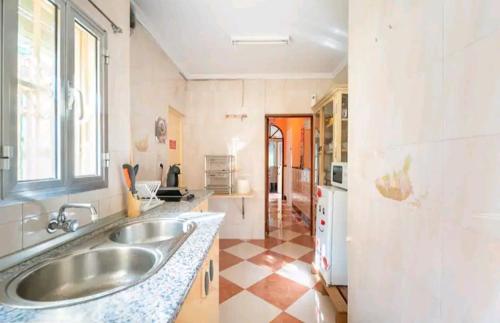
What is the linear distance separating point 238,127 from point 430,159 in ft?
9.86

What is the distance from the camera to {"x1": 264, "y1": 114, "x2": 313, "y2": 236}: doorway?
3852mm

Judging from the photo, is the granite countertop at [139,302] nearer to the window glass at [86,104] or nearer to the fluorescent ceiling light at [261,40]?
the window glass at [86,104]

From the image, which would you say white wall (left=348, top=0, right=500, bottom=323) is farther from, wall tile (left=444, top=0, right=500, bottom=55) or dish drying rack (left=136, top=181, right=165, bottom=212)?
dish drying rack (left=136, top=181, right=165, bottom=212)

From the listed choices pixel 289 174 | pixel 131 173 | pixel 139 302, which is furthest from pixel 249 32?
pixel 289 174

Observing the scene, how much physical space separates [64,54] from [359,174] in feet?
5.45

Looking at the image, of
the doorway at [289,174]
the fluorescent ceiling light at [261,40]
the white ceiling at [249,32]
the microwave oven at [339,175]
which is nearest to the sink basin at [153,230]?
the microwave oven at [339,175]

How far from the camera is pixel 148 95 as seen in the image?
2.25 meters

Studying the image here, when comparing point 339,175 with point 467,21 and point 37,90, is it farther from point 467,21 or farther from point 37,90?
point 37,90

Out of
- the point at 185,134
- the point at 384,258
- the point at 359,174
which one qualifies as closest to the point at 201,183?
the point at 185,134

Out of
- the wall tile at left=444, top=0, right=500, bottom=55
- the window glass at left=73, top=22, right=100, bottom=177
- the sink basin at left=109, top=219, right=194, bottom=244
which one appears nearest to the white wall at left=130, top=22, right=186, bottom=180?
the window glass at left=73, top=22, right=100, bottom=177

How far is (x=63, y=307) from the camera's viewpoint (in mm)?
580

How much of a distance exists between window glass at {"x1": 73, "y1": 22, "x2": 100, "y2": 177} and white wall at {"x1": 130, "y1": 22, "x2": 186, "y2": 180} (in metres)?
0.55

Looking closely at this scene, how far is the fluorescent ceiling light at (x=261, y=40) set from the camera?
252 centimetres

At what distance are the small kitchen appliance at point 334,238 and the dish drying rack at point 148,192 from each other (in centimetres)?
150
